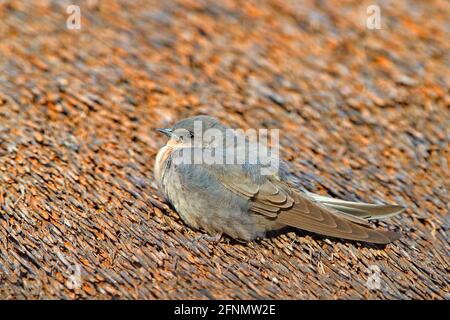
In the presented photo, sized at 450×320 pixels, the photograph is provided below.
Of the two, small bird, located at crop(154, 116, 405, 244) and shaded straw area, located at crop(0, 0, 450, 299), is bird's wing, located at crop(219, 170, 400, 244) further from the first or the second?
shaded straw area, located at crop(0, 0, 450, 299)

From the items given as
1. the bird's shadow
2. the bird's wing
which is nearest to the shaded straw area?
the bird's shadow

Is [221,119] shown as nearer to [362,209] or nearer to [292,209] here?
[292,209]

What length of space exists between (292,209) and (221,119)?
1.75 m

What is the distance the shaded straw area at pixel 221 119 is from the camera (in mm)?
4680

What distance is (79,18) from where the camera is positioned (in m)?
8.02

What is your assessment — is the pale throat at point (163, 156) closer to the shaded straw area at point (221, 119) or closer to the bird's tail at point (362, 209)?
the shaded straw area at point (221, 119)

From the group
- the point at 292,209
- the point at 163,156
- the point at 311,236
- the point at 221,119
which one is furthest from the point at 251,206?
the point at 221,119

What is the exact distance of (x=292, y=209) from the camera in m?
5.38

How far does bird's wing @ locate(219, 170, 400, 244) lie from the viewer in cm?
518

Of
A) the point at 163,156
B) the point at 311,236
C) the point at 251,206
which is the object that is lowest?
the point at 311,236

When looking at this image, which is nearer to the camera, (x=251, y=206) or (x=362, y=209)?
(x=251, y=206)

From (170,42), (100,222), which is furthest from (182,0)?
(100,222)

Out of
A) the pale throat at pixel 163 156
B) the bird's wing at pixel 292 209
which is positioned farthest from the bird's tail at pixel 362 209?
the pale throat at pixel 163 156

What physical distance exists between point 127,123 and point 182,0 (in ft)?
8.78
